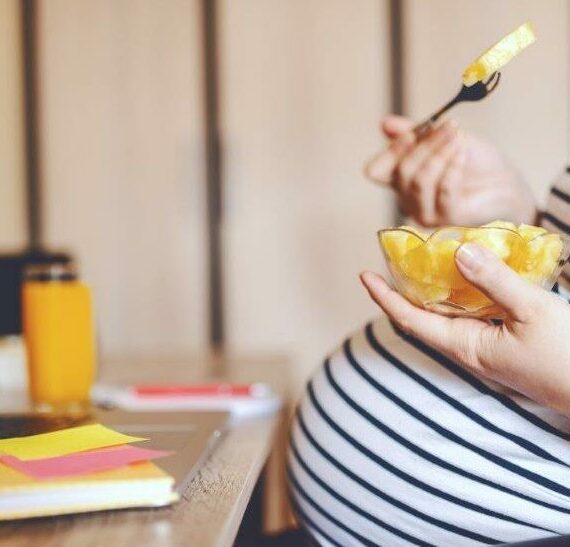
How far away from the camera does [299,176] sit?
2.21 m

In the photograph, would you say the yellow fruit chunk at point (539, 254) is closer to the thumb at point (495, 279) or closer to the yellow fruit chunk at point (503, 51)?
the thumb at point (495, 279)

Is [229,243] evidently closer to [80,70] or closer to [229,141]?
[229,141]

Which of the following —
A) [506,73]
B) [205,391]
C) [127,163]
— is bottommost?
[205,391]

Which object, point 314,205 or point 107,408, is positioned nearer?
point 107,408

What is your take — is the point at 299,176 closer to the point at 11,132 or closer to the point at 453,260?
the point at 11,132

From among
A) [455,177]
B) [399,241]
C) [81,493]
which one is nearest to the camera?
[81,493]

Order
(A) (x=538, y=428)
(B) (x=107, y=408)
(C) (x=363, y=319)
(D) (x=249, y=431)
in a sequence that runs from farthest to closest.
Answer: (C) (x=363, y=319) → (B) (x=107, y=408) → (D) (x=249, y=431) → (A) (x=538, y=428)

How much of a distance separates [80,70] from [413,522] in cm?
182

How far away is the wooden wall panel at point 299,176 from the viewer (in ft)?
7.20

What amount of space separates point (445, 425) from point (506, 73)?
1.64m

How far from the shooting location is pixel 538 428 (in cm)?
69

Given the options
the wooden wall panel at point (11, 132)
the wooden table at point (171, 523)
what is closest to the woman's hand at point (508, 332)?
the wooden table at point (171, 523)

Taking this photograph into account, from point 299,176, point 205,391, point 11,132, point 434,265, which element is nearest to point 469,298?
point 434,265

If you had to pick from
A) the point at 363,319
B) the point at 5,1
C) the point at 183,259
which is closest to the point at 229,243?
the point at 183,259
